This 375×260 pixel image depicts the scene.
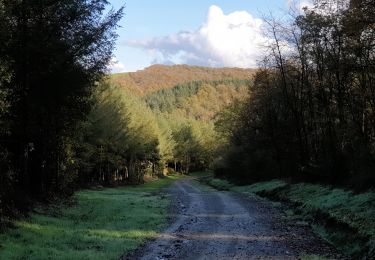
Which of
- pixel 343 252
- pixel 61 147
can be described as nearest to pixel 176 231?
pixel 343 252

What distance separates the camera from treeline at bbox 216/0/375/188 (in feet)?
79.5

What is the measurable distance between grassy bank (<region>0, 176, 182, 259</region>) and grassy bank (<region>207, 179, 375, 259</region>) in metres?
6.69

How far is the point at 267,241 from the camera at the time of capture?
16.3 metres

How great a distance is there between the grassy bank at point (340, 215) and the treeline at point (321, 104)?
1.40 meters

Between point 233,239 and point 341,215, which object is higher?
point 341,215

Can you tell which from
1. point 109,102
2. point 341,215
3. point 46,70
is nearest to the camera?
point 341,215

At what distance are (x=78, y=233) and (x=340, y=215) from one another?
1002 centimetres

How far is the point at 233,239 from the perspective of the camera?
1670cm

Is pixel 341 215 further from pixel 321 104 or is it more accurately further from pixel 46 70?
pixel 321 104

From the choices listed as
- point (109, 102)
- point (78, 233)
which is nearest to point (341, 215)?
point (78, 233)

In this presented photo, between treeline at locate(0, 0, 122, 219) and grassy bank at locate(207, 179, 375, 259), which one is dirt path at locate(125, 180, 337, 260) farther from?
treeline at locate(0, 0, 122, 219)

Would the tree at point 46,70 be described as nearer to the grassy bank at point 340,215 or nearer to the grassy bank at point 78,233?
the grassy bank at point 78,233

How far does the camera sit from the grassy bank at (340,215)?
1471cm

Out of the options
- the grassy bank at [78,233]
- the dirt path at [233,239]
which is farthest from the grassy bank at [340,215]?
the grassy bank at [78,233]
